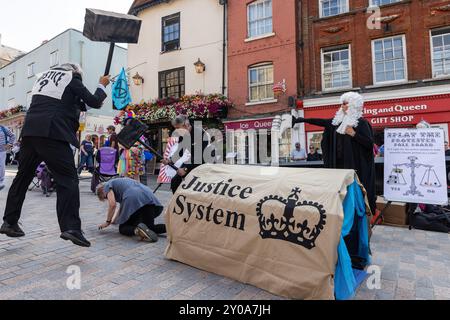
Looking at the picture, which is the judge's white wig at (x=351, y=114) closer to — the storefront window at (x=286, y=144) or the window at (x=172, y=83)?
the storefront window at (x=286, y=144)

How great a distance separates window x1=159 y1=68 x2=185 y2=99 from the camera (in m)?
16.2

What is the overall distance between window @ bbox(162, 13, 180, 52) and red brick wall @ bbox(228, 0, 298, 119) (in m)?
3.19

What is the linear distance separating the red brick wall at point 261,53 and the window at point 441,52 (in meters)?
5.02

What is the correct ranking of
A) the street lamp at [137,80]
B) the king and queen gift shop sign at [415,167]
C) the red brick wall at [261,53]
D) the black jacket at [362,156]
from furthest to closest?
the street lamp at [137,80] → the red brick wall at [261,53] → the king and queen gift shop sign at [415,167] → the black jacket at [362,156]

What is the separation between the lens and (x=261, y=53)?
14148 mm

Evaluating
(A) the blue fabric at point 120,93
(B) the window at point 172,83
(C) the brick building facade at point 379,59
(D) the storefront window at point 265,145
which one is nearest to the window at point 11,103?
(B) the window at point 172,83

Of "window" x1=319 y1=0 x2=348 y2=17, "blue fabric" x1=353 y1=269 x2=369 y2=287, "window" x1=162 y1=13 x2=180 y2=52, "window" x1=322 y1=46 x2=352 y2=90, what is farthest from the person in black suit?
"window" x1=162 y1=13 x2=180 y2=52

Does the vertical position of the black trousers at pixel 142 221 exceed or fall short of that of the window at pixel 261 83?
it falls short

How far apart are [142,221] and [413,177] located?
4269 mm

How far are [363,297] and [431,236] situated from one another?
2891mm

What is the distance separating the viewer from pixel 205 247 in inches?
117

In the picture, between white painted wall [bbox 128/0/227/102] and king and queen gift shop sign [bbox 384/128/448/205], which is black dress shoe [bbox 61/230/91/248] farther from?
white painted wall [bbox 128/0/227/102]

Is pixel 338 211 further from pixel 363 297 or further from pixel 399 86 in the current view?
pixel 399 86

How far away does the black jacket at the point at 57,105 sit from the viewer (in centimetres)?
310
